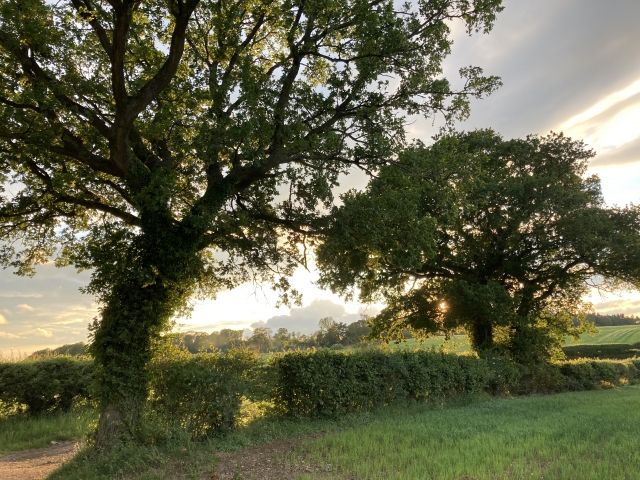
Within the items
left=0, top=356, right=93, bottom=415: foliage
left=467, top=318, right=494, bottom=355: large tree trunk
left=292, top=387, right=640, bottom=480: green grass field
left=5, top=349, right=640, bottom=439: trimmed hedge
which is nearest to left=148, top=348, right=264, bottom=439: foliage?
left=5, top=349, right=640, bottom=439: trimmed hedge

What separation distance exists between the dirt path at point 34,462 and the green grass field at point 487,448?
5388 millimetres

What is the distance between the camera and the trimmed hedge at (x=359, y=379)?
9.92 metres

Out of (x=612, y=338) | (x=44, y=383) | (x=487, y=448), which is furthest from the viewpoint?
(x=612, y=338)

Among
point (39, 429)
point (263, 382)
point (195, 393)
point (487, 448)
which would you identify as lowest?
point (487, 448)

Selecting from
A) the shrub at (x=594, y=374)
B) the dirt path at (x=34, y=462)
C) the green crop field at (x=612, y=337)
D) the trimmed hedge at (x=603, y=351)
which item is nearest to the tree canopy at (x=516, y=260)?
the shrub at (x=594, y=374)

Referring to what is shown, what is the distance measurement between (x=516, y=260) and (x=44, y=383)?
816 inches

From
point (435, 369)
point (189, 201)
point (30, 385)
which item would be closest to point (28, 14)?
point (189, 201)

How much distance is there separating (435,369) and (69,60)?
14.8 meters

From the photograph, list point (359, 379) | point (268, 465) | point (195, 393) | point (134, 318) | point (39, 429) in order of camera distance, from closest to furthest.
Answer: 1. point (268, 465)
2. point (195, 393)
3. point (134, 318)
4. point (39, 429)
5. point (359, 379)

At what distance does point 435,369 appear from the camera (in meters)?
13.8

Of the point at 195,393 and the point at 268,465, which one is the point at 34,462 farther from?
the point at 268,465

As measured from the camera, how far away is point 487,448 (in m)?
6.73

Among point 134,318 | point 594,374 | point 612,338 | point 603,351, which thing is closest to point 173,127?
point 134,318

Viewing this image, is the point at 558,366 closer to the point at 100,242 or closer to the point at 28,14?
the point at 100,242
